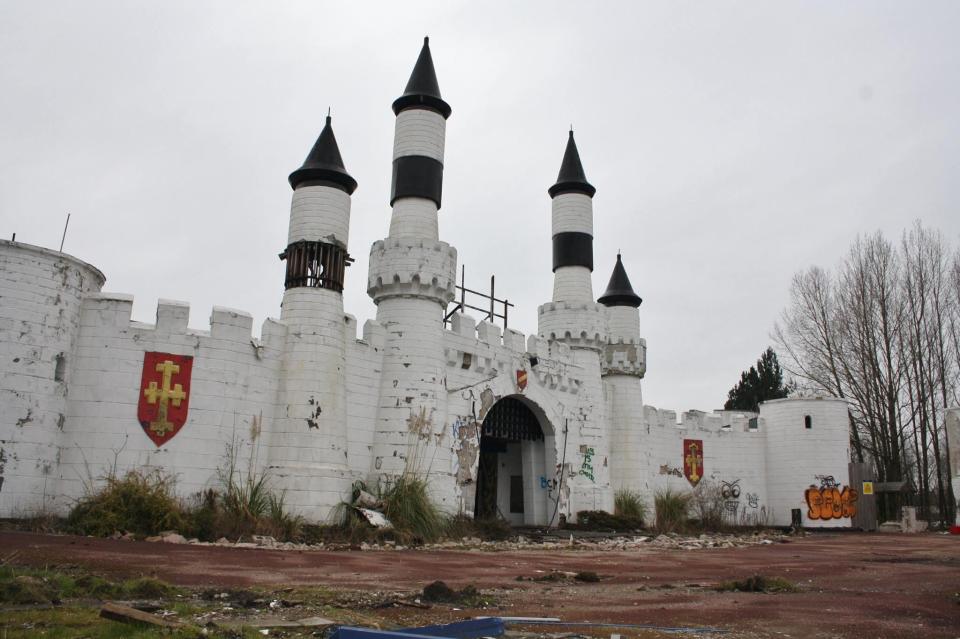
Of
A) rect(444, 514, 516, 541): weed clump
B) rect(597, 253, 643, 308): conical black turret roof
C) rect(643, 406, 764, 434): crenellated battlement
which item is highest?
rect(597, 253, 643, 308): conical black turret roof

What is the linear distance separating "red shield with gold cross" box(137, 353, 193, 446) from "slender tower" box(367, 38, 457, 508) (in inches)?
201

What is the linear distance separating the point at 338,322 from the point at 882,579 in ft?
39.5

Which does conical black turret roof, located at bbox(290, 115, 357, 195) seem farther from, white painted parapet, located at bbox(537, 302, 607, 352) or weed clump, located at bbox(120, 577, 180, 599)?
weed clump, located at bbox(120, 577, 180, 599)

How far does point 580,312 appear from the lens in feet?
84.2

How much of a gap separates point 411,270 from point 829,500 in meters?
22.4

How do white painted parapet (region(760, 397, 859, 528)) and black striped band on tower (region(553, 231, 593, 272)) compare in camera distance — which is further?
white painted parapet (region(760, 397, 859, 528))

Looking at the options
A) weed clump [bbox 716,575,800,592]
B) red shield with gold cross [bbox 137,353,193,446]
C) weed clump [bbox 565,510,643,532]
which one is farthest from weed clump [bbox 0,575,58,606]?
weed clump [bbox 565,510,643,532]

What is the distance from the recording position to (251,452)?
16469mm

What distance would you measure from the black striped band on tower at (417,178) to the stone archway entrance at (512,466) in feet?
21.8

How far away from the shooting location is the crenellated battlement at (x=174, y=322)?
15227 millimetres

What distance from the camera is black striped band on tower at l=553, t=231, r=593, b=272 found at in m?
26.0

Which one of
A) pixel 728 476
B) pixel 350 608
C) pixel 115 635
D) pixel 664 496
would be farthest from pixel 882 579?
pixel 728 476

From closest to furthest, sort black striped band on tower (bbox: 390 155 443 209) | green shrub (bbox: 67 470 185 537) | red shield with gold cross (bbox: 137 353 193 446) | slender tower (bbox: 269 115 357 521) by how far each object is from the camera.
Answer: green shrub (bbox: 67 470 185 537) < red shield with gold cross (bbox: 137 353 193 446) < slender tower (bbox: 269 115 357 521) < black striped band on tower (bbox: 390 155 443 209)

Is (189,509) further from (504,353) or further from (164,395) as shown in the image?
(504,353)
